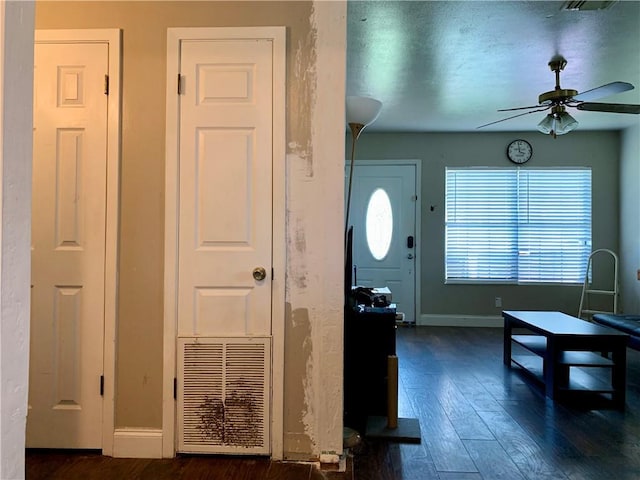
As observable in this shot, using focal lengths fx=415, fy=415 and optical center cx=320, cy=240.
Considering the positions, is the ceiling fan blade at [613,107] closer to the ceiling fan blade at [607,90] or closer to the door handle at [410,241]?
the ceiling fan blade at [607,90]

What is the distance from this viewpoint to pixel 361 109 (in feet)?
7.93

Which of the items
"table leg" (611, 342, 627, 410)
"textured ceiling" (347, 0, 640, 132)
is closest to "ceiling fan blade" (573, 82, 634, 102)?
"textured ceiling" (347, 0, 640, 132)

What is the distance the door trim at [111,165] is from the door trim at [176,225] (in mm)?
255

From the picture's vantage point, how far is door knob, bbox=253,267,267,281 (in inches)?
79.4

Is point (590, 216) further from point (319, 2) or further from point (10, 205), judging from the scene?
point (10, 205)

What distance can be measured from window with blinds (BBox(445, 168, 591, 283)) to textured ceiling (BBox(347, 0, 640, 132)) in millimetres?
1150

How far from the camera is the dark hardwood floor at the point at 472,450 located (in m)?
1.88

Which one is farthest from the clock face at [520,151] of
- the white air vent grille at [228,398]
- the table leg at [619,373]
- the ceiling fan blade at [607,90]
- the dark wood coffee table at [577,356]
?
the white air vent grille at [228,398]

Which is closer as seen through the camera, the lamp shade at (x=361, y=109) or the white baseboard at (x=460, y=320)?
the lamp shade at (x=361, y=109)

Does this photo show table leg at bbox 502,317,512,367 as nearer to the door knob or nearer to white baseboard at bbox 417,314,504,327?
white baseboard at bbox 417,314,504,327

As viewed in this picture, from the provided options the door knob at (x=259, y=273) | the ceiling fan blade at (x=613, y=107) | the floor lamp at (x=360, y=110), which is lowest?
the door knob at (x=259, y=273)

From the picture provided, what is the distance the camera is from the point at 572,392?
2.81m

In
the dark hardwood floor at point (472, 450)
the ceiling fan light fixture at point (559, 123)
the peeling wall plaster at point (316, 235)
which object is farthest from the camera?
the ceiling fan light fixture at point (559, 123)

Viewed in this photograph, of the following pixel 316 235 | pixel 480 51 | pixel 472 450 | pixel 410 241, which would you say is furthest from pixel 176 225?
pixel 410 241
